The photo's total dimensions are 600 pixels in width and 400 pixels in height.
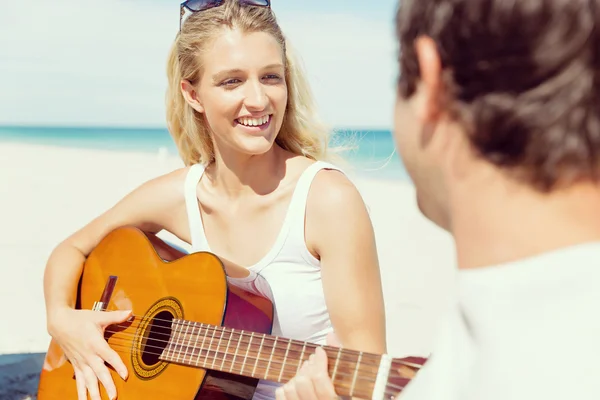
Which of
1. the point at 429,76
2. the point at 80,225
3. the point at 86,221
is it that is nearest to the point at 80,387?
the point at 429,76

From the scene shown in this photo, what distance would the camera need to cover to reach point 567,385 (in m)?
0.73

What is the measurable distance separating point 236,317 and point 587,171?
159cm

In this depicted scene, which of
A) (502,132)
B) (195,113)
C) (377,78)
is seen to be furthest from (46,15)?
(502,132)

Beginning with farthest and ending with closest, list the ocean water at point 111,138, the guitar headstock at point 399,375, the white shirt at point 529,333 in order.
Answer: the ocean water at point 111,138, the guitar headstock at point 399,375, the white shirt at point 529,333

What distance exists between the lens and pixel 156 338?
94.0 inches

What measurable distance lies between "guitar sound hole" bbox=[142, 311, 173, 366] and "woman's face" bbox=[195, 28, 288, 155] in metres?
0.62

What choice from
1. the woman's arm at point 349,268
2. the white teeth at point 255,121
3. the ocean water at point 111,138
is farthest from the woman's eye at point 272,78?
the ocean water at point 111,138

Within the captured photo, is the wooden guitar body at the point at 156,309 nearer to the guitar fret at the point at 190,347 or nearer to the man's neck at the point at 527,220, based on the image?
the guitar fret at the point at 190,347

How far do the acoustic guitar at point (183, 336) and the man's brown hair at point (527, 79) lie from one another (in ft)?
2.87

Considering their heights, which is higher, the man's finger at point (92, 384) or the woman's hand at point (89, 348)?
the woman's hand at point (89, 348)

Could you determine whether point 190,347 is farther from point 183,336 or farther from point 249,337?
point 249,337

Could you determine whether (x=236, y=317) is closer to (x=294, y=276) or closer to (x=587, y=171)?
(x=294, y=276)

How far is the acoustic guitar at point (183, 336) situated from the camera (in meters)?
1.92

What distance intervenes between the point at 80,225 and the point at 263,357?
6.63 metres
